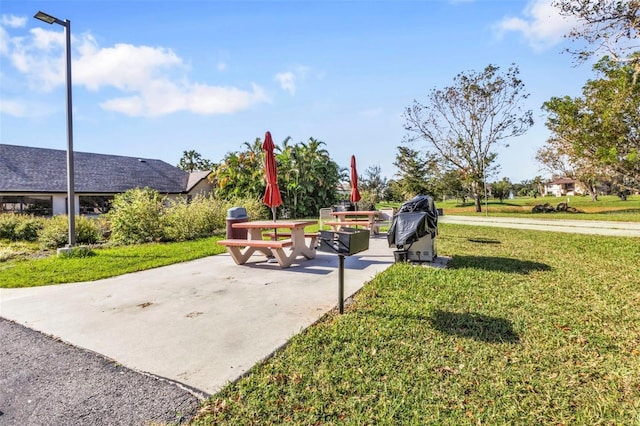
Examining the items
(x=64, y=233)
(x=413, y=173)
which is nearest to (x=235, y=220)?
(x=64, y=233)

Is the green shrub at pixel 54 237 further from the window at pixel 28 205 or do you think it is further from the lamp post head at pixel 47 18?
the window at pixel 28 205

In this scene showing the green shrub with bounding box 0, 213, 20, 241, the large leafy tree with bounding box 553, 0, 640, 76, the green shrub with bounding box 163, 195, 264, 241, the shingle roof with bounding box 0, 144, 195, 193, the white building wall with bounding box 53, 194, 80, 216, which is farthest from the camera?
the white building wall with bounding box 53, 194, 80, 216

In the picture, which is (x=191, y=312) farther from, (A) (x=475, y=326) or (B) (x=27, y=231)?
(B) (x=27, y=231)

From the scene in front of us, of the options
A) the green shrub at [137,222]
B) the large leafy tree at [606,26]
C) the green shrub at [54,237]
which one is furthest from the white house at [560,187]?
the green shrub at [54,237]

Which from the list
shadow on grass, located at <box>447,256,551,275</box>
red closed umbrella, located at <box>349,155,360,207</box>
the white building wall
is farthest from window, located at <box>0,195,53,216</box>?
shadow on grass, located at <box>447,256,551,275</box>

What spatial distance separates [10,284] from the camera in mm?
5633

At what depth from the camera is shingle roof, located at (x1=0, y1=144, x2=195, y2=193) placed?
1933 centimetres

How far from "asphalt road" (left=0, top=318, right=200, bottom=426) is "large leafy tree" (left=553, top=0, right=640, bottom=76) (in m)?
11.9

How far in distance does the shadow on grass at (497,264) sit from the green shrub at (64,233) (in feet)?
38.2

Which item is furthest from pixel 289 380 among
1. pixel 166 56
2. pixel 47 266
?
pixel 166 56

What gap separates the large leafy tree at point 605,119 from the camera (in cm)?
1584

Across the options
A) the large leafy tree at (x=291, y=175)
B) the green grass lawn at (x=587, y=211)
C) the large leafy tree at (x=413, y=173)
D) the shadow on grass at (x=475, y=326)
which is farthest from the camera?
the large leafy tree at (x=413, y=173)

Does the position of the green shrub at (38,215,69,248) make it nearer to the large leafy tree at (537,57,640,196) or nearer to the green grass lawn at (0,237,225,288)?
the green grass lawn at (0,237,225,288)

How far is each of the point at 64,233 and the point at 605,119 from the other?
80.3ft
